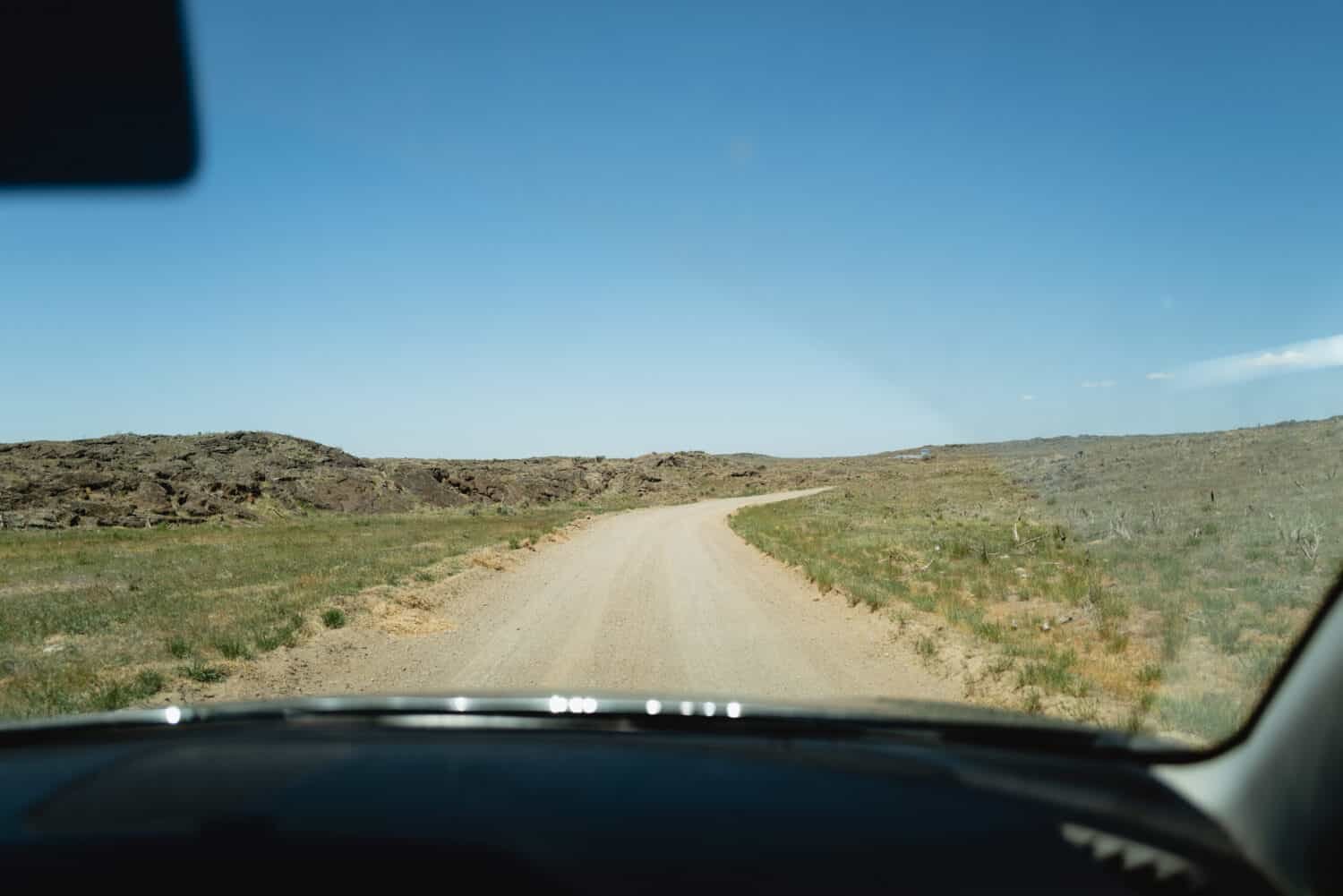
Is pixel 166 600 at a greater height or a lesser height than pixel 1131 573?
lesser

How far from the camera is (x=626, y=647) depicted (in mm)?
11320

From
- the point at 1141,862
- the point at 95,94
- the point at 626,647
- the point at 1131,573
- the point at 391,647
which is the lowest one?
the point at 391,647

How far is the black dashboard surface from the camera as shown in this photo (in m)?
2.13

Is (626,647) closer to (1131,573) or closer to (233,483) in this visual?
(1131,573)

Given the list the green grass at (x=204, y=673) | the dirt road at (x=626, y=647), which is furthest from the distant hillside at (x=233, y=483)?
the green grass at (x=204, y=673)

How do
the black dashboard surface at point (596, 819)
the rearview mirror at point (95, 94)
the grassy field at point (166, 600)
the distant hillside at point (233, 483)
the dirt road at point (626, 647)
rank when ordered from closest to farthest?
the black dashboard surface at point (596, 819) → the rearview mirror at point (95, 94) → the dirt road at point (626, 647) → the grassy field at point (166, 600) → the distant hillside at point (233, 483)

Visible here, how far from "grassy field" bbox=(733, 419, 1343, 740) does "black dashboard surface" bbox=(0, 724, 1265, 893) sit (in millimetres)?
4914

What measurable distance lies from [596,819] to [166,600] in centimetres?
A: 1712

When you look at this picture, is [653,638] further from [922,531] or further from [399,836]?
[922,531]

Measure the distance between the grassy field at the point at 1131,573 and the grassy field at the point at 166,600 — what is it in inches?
333

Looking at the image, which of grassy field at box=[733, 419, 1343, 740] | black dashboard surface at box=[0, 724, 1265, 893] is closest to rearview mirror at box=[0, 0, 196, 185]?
black dashboard surface at box=[0, 724, 1265, 893]

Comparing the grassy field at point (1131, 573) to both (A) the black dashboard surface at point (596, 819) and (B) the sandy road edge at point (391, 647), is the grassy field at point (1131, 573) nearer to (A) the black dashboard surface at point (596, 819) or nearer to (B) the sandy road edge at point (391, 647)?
(B) the sandy road edge at point (391, 647)

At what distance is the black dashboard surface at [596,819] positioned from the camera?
2129 mm

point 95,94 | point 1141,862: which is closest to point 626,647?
point 95,94
